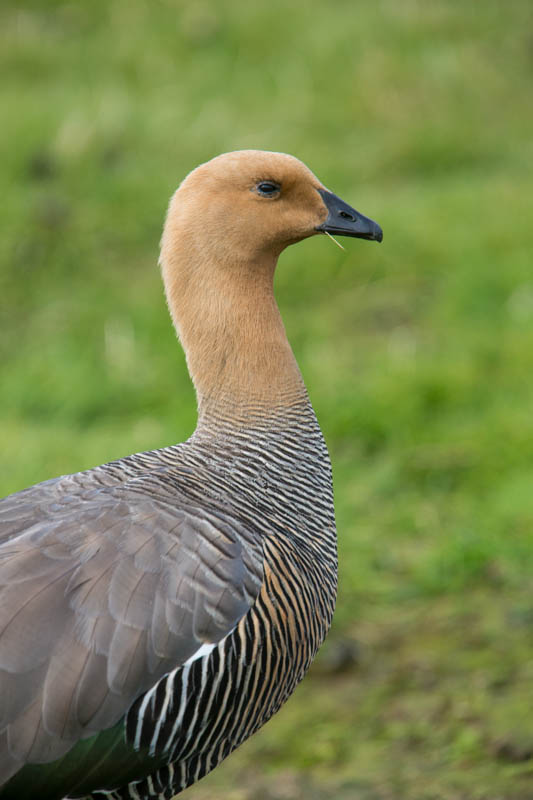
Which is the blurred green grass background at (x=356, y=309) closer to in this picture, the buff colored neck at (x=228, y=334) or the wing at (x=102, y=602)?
the wing at (x=102, y=602)

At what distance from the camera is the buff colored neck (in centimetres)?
327

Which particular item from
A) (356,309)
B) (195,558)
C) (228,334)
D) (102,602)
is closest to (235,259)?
(228,334)

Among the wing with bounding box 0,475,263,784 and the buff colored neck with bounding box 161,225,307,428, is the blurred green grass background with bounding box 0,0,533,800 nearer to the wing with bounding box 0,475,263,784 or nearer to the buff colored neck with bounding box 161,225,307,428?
the wing with bounding box 0,475,263,784

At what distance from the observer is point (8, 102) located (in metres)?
8.75

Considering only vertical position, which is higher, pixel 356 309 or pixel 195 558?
pixel 356 309

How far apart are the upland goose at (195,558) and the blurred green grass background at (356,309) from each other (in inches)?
38.9

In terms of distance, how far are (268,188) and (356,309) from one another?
13.4 feet

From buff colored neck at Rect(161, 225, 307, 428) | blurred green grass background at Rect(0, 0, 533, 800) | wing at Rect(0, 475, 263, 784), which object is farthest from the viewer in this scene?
blurred green grass background at Rect(0, 0, 533, 800)

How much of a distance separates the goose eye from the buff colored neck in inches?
6.9

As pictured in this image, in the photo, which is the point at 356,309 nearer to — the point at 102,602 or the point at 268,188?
the point at 268,188

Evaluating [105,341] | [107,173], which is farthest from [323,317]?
[107,173]

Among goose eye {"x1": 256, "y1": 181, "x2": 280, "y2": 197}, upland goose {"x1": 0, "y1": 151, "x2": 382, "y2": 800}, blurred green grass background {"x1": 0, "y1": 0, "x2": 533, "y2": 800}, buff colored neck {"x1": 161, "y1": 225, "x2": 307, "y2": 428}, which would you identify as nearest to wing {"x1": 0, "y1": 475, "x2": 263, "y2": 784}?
upland goose {"x1": 0, "y1": 151, "x2": 382, "y2": 800}

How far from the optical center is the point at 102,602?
272 centimetres

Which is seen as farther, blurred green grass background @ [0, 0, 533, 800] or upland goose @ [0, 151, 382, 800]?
blurred green grass background @ [0, 0, 533, 800]
